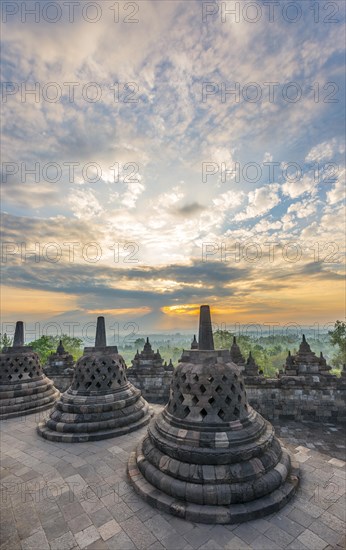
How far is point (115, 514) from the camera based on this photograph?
5.15 meters

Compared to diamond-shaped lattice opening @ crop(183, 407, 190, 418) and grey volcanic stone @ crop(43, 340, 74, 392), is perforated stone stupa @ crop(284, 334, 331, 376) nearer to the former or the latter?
diamond-shaped lattice opening @ crop(183, 407, 190, 418)

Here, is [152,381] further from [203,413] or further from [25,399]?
[203,413]

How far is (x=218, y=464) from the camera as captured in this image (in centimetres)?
542

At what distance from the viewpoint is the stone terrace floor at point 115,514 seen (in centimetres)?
446

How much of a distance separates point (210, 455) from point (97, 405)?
549cm

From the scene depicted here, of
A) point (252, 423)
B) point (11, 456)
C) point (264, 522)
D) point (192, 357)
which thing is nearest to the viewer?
point (264, 522)

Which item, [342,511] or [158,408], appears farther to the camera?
[158,408]

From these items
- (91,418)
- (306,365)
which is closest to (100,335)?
(91,418)

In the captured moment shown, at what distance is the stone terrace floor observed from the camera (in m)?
4.46

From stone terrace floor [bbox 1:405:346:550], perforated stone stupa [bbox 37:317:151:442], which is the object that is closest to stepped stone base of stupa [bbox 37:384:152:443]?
perforated stone stupa [bbox 37:317:151:442]

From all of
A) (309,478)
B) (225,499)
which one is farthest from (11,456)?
(309,478)

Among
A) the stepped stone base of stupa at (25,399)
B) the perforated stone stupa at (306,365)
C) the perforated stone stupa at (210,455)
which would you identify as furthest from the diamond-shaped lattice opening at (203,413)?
the perforated stone stupa at (306,365)

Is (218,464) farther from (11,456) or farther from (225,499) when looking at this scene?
(11,456)

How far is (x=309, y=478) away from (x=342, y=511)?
1.15 metres
